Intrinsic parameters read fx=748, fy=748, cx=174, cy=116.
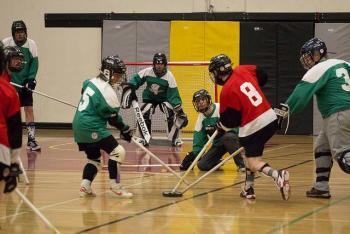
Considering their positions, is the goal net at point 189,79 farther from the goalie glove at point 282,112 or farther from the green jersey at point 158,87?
the goalie glove at point 282,112

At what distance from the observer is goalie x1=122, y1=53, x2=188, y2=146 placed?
15.4 m

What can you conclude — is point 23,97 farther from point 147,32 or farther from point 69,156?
point 147,32

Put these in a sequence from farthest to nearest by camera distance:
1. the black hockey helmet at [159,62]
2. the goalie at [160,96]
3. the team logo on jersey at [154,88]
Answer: the team logo on jersey at [154,88] → the goalie at [160,96] → the black hockey helmet at [159,62]

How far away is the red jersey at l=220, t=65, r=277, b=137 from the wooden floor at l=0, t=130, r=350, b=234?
0.84 meters

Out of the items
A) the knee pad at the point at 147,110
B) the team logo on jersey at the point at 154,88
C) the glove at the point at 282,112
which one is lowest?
the knee pad at the point at 147,110

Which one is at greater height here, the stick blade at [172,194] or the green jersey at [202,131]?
the green jersey at [202,131]

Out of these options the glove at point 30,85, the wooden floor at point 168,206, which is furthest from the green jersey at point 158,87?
the wooden floor at point 168,206

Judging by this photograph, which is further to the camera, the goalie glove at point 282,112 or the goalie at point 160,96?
the goalie at point 160,96

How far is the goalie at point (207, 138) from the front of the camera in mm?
10930

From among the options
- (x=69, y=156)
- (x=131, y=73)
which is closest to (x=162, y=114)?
(x=131, y=73)

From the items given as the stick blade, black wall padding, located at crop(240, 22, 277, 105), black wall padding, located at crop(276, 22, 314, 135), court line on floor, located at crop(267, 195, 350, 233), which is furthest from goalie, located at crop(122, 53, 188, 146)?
court line on floor, located at crop(267, 195, 350, 233)

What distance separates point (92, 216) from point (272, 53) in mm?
13204

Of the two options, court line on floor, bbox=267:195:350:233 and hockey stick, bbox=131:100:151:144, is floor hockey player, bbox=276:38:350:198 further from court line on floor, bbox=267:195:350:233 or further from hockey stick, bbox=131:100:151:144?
hockey stick, bbox=131:100:151:144

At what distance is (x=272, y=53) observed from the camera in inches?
771
